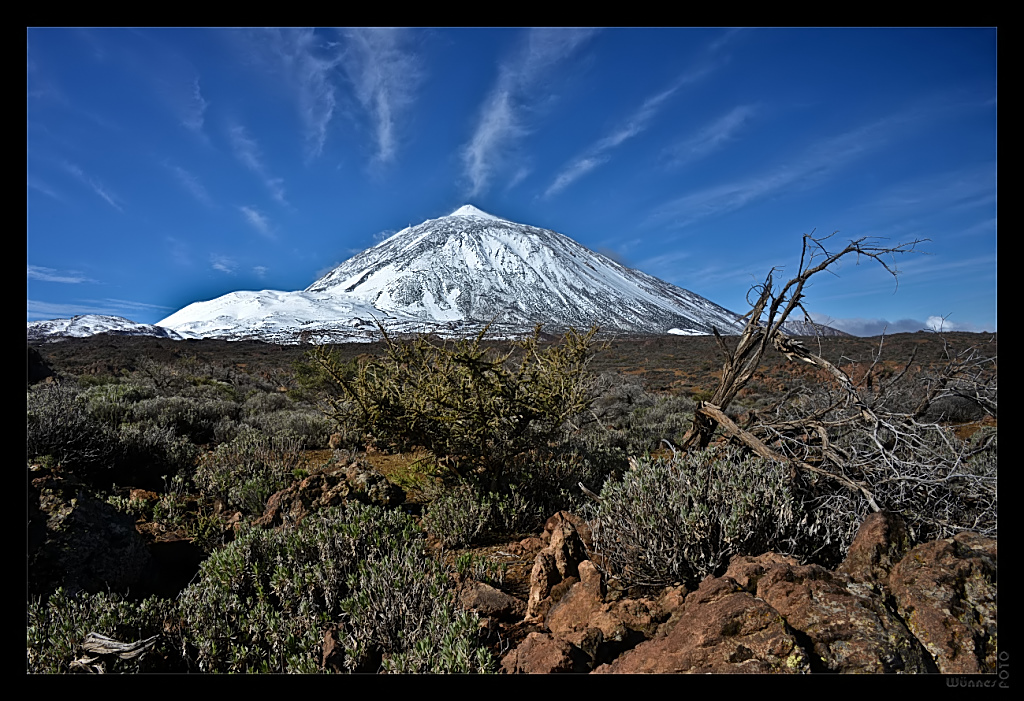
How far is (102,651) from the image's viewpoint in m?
1.88

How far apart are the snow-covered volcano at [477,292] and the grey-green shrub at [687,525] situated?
324 ft

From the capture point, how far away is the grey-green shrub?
2.28 metres

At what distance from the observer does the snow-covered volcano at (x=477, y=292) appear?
115m

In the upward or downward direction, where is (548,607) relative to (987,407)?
downward

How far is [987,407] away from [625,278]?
15428cm

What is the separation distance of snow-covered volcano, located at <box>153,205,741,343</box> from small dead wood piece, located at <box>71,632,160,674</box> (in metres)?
100.0

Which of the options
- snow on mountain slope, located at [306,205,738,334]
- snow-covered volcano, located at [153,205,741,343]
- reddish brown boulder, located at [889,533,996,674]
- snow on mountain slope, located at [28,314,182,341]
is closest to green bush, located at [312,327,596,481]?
reddish brown boulder, located at [889,533,996,674]

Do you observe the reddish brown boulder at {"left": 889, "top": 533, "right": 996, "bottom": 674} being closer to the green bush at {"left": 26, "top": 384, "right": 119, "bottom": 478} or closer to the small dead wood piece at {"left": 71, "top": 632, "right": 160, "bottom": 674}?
the small dead wood piece at {"left": 71, "top": 632, "right": 160, "bottom": 674}

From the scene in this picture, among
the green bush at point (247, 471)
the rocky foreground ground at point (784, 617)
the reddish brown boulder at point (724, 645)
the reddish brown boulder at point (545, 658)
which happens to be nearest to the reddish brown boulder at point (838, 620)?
A: the rocky foreground ground at point (784, 617)
